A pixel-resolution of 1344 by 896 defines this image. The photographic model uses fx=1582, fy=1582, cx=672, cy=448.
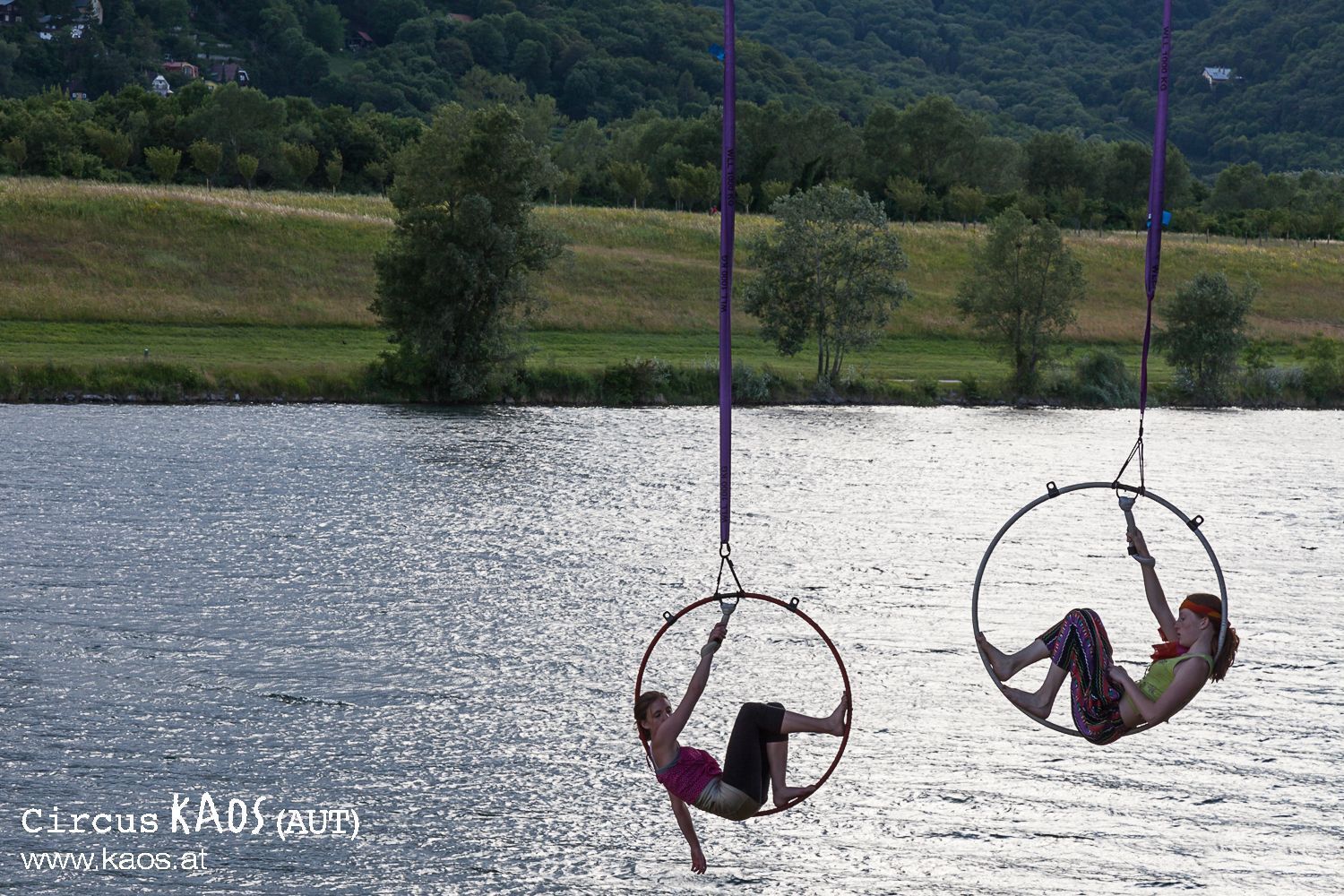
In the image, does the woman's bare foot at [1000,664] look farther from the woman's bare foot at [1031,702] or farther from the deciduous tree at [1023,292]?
the deciduous tree at [1023,292]

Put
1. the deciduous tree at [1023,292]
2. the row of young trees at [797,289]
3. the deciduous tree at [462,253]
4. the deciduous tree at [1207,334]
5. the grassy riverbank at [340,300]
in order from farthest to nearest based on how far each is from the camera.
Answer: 1. the deciduous tree at [1023,292]
2. the deciduous tree at [1207,334]
3. the row of young trees at [797,289]
4. the deciduous tree at [462,253]
5. the grassy riverbank at [340,300]

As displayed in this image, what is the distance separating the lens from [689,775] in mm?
14625

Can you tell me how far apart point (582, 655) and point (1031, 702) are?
25370 millimetres

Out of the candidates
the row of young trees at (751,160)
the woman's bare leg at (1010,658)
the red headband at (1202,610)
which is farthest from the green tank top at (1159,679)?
the row of young trees at (751,160)

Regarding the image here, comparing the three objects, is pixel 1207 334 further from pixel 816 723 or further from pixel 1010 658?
pixel 816 723

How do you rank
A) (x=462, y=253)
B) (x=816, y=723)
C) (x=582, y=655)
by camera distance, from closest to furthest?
(x=816, y=723)
(x=582, y=655)
(x=462, y=253)

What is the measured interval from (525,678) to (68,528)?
19152 millimetres

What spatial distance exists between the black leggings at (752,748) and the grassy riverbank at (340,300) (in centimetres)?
5970

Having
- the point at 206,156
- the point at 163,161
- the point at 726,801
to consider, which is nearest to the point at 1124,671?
the point at 726,801

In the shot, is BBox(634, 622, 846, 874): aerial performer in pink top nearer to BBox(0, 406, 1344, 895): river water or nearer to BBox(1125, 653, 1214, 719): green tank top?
BBox(1125, 653, 1214, 719): green tank top

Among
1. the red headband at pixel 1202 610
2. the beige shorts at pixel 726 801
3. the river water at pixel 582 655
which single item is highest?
the red headband at pixel 1202 610

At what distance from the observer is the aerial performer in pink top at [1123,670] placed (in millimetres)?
14078

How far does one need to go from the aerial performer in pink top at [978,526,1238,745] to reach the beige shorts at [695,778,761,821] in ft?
8.35

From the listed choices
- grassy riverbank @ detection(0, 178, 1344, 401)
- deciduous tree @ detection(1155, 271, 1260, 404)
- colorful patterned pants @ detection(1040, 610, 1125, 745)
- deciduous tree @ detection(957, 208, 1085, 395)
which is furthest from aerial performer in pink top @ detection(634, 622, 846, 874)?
deciduous tree @ detection(1155, 271, 1260, 404)
